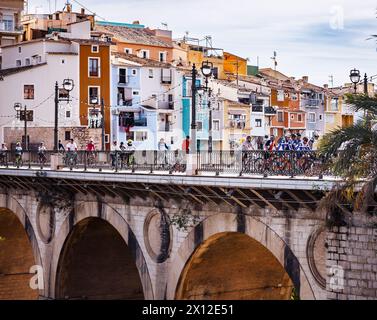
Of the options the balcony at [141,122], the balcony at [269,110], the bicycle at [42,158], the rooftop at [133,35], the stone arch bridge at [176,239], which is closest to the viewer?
the stone arch bridge at [176,239]

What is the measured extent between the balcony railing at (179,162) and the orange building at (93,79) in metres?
24.4

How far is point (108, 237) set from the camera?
36281 mm

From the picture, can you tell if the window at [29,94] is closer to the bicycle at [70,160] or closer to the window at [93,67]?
the window at [93,67]

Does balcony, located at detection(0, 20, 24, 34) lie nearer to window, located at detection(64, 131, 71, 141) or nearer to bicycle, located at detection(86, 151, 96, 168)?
window, located at detection(64, 131, 71, 141)

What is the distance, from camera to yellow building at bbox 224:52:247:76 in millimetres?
85625

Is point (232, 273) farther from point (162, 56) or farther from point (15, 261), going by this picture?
point (162, 56)

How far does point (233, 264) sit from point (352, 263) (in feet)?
28.0

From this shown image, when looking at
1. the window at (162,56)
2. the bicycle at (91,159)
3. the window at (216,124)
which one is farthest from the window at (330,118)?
the bicycle at (91,159)

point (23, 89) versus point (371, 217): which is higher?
point (23, 89)

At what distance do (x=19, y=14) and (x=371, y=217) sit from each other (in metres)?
54.2

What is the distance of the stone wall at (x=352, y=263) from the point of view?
22.0 metres

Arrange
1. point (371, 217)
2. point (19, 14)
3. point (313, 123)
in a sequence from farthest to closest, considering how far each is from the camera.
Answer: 1. point (313, 123)
2. point (19, 14)
3. point (371, 217)
